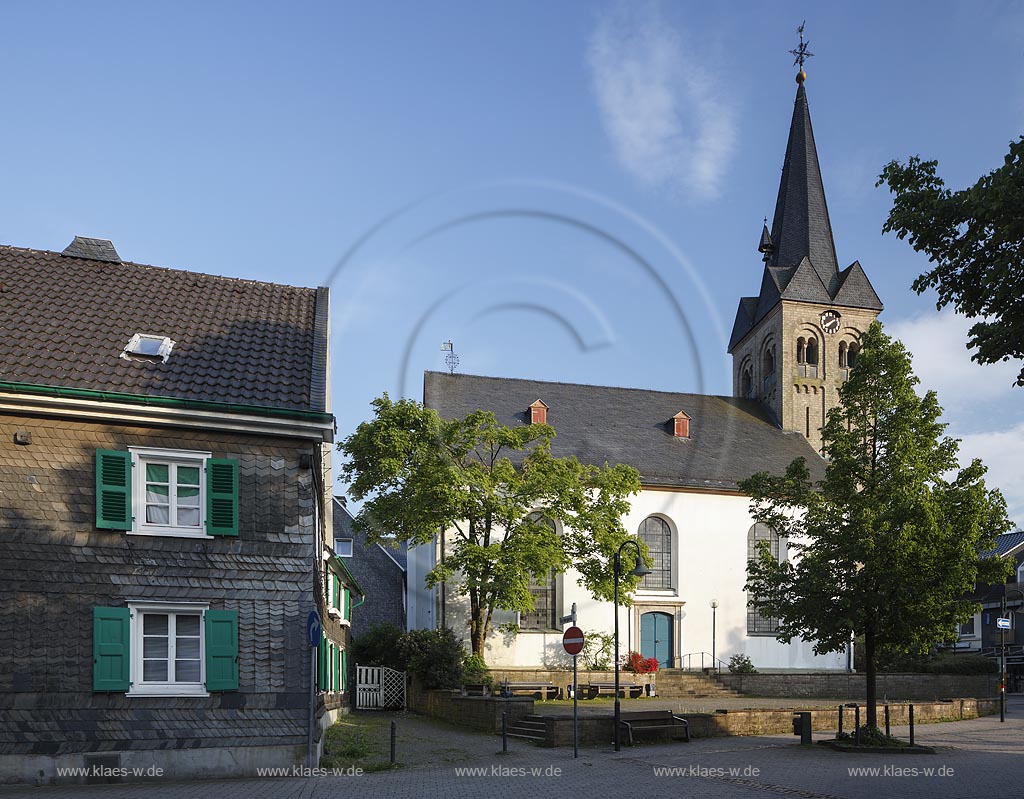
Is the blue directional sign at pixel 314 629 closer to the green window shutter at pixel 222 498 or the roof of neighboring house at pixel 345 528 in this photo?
the green window shutter at pixel 222 498

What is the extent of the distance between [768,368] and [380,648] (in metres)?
29.6

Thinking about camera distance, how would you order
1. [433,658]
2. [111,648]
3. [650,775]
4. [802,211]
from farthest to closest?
[802,211] < [433,658] < [650,775] < [111,648]

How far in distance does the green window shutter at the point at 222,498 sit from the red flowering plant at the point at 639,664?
80.8 feet

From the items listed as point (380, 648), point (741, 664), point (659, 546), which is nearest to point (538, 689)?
point (380, 648)

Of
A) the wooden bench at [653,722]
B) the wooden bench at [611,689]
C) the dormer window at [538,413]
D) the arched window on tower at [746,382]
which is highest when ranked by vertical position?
the arched window on tower at [746,382]

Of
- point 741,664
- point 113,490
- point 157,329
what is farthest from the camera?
point 741,664

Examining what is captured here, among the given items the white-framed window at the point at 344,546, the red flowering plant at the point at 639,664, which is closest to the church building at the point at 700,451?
the red flowering plant at the point at 639,664

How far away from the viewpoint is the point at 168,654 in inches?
678

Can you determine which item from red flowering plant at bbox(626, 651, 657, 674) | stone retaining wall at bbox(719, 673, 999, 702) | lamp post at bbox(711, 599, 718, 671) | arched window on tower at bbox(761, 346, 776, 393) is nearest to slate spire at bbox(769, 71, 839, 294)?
arched window on tower at bbox(761, 346, 776, 393)

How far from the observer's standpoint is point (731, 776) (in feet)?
58.5

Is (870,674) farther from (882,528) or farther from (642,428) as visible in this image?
(642,428)

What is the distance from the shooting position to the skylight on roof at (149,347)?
61.9 feet

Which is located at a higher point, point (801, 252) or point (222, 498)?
point (801, 252)

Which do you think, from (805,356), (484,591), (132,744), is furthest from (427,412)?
(805,356)
